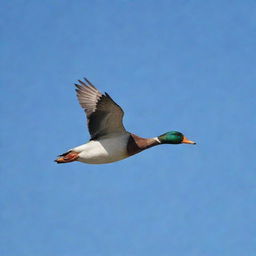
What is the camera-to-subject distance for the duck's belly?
37.2 ft

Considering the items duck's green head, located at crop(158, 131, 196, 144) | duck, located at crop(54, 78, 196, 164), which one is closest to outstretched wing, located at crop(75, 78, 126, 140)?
duck, located at crop(54, 78, 196, 164)

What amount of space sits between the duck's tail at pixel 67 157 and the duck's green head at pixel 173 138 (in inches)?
63.1

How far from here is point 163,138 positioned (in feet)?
39.9

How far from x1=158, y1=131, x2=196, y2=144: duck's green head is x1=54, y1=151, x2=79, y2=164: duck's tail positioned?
160 cm

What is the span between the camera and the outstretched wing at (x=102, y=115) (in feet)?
36.7

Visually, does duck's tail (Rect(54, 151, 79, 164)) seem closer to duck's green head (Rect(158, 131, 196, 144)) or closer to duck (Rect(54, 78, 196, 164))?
duck (Rect(54, 78, 196, 164))

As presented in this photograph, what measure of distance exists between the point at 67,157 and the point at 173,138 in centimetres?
197

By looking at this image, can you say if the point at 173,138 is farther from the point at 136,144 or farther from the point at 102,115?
the point at 102,115

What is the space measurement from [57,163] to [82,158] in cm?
49

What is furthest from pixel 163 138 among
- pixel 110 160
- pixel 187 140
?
pixel 110 160

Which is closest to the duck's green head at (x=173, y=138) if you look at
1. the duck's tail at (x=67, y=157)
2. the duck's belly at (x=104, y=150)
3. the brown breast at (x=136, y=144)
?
the brown breast at (x=136, y=144)

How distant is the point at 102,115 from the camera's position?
11.4 m

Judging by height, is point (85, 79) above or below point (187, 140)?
above

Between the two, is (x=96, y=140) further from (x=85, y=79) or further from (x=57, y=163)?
(x=85, y=79)
